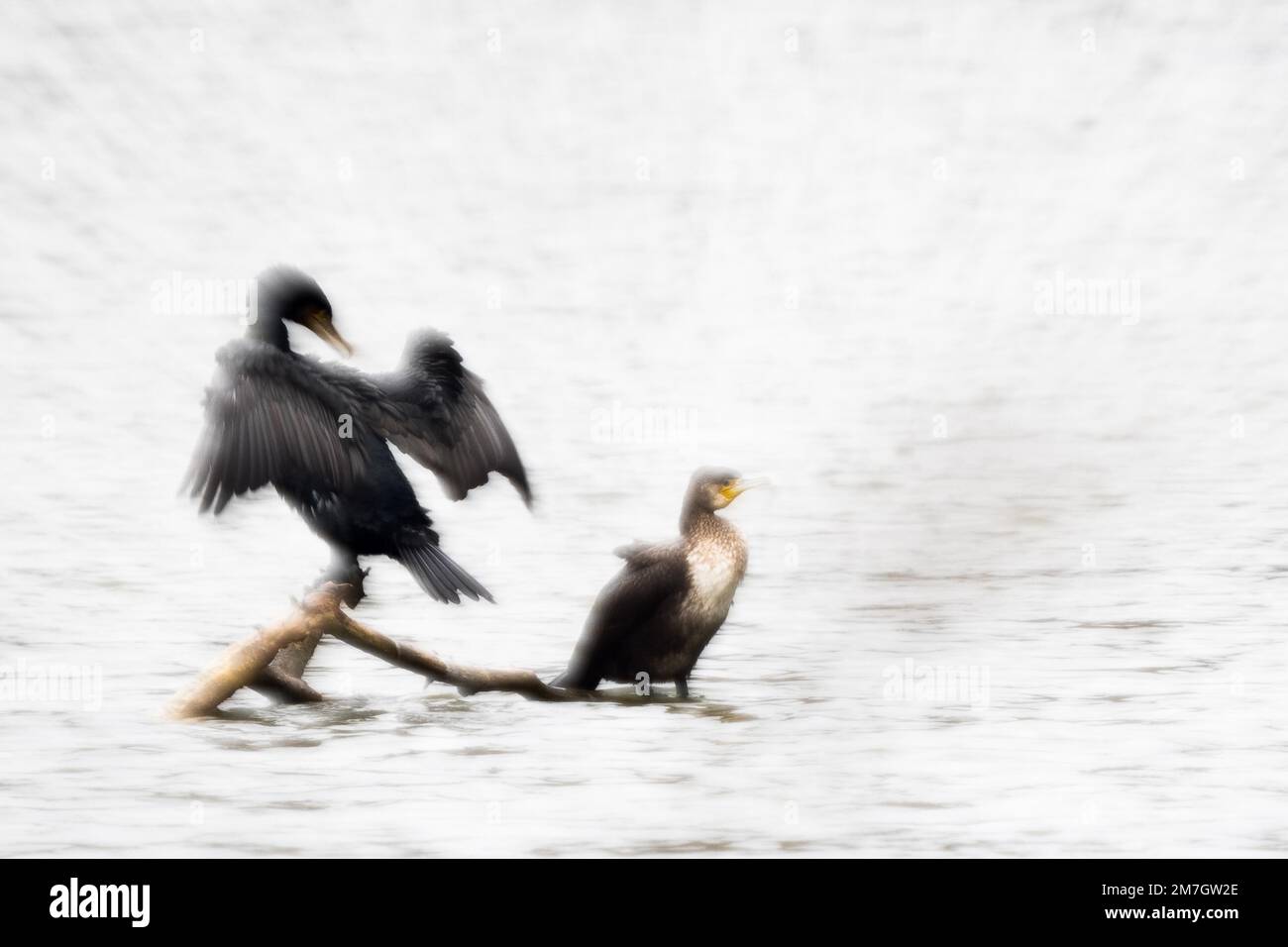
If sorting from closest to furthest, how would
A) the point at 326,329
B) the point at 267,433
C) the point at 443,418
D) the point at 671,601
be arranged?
the point at 267,433
the point at 671,601
the point at 443,418
the point at 326,329

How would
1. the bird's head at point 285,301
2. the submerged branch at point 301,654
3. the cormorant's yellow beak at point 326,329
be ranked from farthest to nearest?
the cormorant's yellow beak at point 326,329, the bird's head at point 285,301, the submerged branch at point 301,654

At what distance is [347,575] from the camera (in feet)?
27.3

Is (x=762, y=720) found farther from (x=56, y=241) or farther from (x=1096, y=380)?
(x=56, y=241)

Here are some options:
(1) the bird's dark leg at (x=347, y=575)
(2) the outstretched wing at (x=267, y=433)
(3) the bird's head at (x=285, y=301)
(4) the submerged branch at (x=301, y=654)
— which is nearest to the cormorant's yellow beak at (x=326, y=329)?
(3) the bird's head at (x=285, y=301)

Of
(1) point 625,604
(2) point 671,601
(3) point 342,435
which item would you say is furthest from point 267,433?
(2) point 671,601

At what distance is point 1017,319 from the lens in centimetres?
1780

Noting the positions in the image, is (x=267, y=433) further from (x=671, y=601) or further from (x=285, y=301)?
(x=671, y=601)

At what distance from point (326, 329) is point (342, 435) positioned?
684 mm

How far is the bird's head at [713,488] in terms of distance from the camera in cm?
855

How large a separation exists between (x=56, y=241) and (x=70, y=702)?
12.9 m

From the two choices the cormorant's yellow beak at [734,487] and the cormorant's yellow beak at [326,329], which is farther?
the cormorant's yellow beak at [326,329]

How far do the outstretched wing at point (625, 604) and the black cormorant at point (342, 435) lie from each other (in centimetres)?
→ 47

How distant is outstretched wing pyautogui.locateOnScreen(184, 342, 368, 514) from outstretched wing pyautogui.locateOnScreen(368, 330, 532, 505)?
313 millimetres

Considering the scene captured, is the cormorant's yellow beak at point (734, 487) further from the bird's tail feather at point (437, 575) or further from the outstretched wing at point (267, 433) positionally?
the outstretched wing at point (267, 433)
